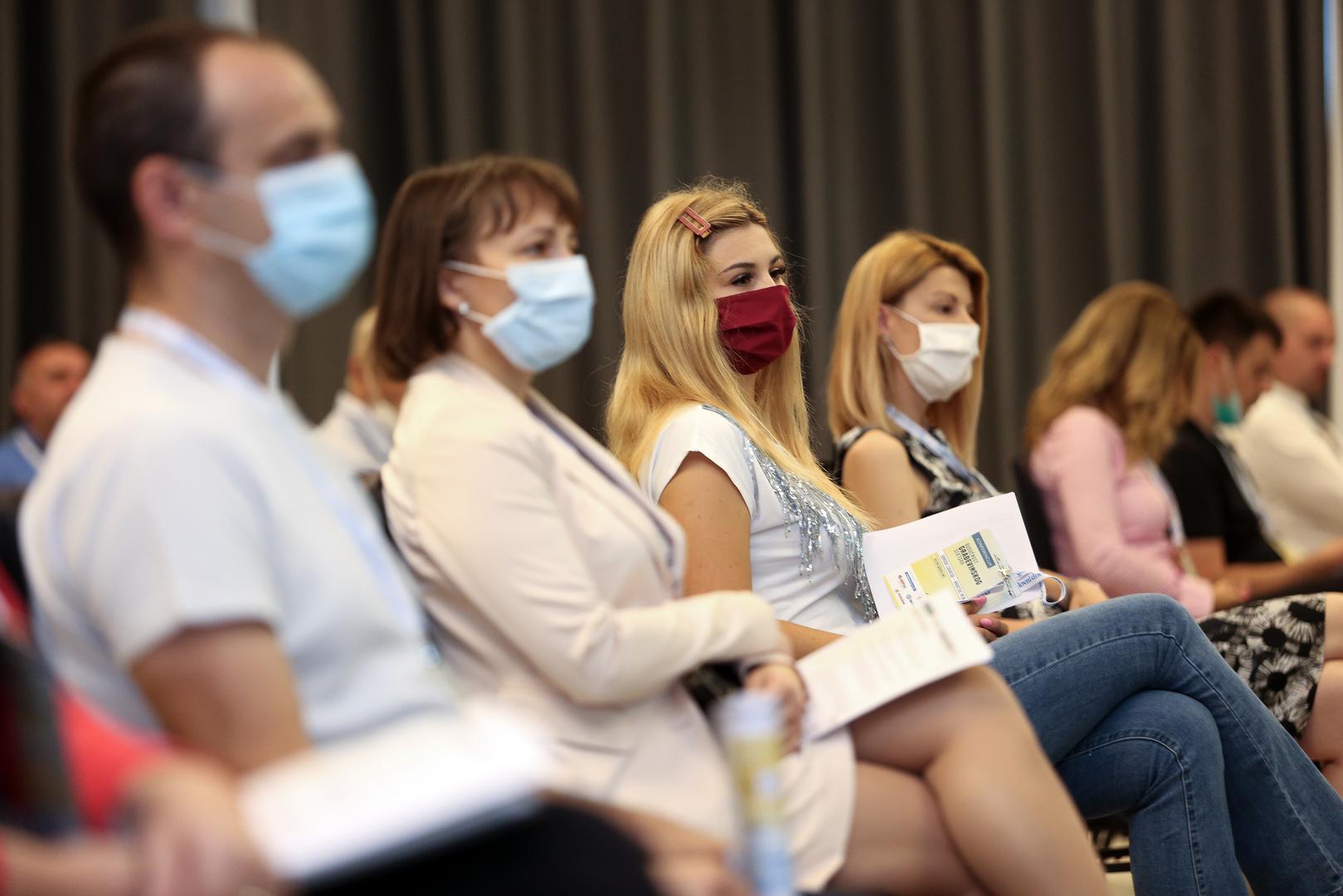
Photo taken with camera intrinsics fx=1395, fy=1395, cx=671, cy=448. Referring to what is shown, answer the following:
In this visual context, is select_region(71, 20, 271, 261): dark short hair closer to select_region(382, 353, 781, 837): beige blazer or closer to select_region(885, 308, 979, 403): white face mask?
select_region(382, 353, 781, 837): beige blazer

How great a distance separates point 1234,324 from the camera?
4.48m

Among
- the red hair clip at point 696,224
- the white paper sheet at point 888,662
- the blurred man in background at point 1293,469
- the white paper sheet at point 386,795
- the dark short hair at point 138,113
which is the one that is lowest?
the blurred man in background at point 1293,469

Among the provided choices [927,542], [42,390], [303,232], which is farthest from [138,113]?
[42,390]

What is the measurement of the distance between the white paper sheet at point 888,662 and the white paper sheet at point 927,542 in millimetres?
415

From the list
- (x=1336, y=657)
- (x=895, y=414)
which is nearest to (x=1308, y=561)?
(x=1336, y=657)

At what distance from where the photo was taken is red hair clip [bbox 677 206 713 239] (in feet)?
7.84

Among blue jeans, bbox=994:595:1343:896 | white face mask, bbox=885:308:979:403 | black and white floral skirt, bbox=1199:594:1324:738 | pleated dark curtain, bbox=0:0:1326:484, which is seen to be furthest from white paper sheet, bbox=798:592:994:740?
pleated dark curtain, bbox=0:0:1326:484

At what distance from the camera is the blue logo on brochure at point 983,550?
7.42 feet

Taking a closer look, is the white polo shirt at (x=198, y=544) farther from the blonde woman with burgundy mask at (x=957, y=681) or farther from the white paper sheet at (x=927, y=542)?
the white paper sheet at (x=927, y=542)

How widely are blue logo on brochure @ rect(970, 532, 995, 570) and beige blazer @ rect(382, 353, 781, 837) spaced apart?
659mm

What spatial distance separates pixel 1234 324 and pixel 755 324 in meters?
2.68

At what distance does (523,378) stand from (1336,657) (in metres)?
1.67

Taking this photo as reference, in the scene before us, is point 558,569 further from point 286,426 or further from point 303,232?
point 303,232

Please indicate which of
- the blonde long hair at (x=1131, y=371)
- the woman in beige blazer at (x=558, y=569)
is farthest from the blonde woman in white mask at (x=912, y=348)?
the woman in beige blazer at (x=558, y=569)
